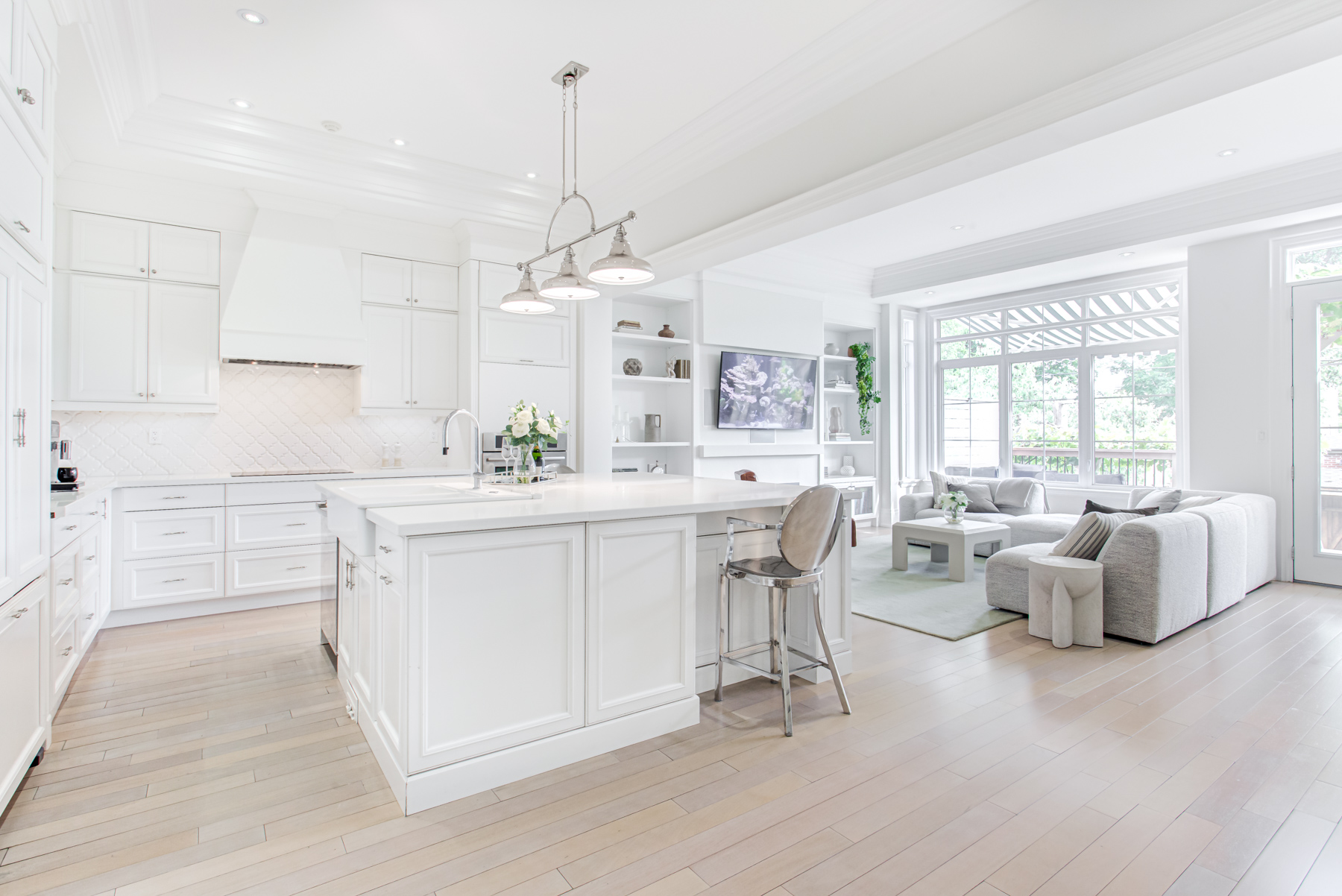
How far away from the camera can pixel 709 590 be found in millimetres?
2891

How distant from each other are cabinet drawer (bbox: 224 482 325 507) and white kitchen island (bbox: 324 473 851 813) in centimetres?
200

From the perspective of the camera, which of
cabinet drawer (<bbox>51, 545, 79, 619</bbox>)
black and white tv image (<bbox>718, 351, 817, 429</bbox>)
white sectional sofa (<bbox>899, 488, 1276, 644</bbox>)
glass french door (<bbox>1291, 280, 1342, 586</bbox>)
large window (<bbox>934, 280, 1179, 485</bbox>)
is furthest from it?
black and white tv image (<bbox>718, 351, 817, 429</bbox>)

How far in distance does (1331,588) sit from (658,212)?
19.0 ft

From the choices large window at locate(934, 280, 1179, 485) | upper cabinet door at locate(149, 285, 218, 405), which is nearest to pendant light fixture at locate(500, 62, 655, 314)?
upper cabinet door at locate(149, 285, 218, 405)

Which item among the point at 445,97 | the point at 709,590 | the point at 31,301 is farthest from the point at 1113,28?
the point at 31,301

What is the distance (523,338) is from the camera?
540cm

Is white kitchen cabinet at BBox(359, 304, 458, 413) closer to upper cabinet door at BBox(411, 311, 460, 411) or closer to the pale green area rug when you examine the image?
upper cabinet door at BBox(411, 311, 460, 411)

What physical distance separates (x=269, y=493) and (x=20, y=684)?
96.0 inches

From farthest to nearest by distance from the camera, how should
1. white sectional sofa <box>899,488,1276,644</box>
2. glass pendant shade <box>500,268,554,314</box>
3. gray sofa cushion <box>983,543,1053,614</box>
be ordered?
gray sofa cushion <box>983,543,1053,614</box> → white sectional sofa <box>899,488,1276,644</box> → glass pendant shade <box>500,268,554,314</box>

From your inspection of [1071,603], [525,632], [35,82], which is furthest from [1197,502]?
[35,82]

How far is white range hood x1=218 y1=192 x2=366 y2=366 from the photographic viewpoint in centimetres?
447

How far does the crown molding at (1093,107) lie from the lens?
2074mm

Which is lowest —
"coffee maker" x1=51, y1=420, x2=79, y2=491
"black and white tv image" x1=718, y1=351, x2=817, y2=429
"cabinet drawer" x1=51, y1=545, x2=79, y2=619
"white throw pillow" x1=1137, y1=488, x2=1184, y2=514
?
"cabinet drawer" x1=51, y1=545, x2=79, y2=619

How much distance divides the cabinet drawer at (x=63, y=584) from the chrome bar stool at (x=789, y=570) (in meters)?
2.58
